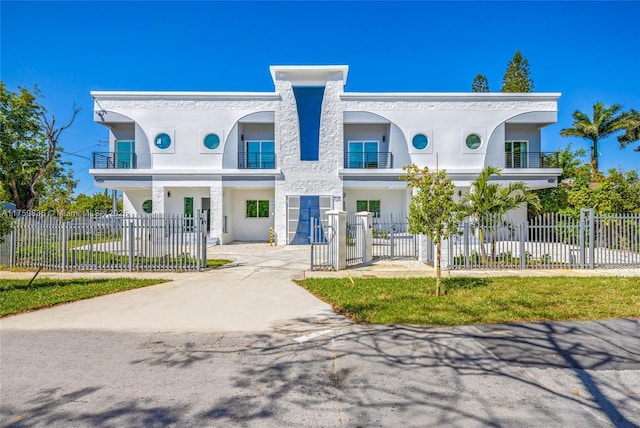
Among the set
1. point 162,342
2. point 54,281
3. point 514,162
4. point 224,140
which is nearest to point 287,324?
point 162,342

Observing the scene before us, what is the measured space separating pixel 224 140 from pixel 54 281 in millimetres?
Result: 13482

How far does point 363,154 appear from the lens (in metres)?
22.8

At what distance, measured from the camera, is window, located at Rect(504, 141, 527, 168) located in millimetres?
22523

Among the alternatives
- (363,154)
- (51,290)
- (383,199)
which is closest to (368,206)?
(383,199)

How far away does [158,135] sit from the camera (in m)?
21.6

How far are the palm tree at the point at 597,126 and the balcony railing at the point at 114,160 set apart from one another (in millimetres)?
37197

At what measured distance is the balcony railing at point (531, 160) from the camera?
22000 mm

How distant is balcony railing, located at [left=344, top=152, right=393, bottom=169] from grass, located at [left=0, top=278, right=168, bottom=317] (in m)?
15.1

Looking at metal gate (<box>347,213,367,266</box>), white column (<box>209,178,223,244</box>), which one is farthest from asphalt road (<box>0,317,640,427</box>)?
white column (<box>209,178,223,244</box>)

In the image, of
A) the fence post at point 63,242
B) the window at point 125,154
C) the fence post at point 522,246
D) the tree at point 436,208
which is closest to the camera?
the tree at point 436,208

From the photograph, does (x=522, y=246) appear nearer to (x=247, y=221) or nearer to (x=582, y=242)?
(x=582, y=242)

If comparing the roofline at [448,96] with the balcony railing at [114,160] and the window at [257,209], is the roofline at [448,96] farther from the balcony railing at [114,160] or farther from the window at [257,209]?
the balcony railing at [114,160]

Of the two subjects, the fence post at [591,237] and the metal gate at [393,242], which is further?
the metal gate at [393,242]

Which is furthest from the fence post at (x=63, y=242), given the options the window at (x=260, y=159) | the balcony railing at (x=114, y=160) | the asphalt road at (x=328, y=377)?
the window at (x=260, y=159)
